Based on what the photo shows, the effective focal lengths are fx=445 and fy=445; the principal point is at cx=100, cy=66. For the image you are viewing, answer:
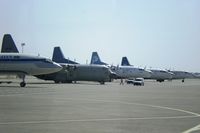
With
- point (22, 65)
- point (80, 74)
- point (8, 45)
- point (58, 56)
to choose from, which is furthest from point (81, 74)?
point (22, 65)

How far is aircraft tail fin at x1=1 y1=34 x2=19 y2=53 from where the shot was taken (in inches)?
2859

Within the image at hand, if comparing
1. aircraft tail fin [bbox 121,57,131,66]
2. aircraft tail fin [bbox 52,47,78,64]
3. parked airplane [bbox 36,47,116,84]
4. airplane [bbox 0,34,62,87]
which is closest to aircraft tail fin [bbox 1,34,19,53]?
airplane [bbox 0,34,62,87]

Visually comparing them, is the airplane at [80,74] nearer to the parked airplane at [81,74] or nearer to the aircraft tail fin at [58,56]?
the parked airplane at [81,74]

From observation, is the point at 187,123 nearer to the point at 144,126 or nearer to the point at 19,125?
the point at 144,126

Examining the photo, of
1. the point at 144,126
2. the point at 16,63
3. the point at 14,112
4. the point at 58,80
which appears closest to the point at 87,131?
the point at 144,126

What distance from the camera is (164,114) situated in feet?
70.0

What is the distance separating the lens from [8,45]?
73.1m

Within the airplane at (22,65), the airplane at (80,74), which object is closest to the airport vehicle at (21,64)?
the airplane at (22,65)

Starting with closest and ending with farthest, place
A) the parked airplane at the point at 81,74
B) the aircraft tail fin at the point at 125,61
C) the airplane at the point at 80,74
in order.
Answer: the airplane at the point at 80,74 → the parked airplane at the point at 81,74 → the aircraft tail fin at the point at 125,61

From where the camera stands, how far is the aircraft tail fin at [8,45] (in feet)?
238

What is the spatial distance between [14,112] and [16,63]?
40.7 m

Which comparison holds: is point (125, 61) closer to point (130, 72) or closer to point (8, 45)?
point (130, 72)

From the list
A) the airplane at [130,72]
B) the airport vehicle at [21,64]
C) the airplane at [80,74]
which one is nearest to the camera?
the airport vehicle at [21,64]

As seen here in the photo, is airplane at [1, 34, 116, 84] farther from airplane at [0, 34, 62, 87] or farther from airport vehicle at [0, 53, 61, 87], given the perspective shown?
airport vehicle at [0, 53, 61, 87]
